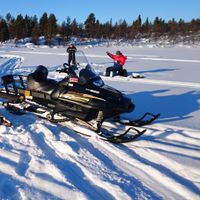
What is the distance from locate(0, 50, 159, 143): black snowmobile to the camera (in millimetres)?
5121

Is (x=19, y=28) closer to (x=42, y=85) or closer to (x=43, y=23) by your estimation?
(x=43, y=23)

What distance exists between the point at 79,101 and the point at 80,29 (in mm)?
51332

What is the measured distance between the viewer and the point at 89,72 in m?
5.46

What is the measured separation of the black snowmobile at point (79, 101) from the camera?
5121 mm

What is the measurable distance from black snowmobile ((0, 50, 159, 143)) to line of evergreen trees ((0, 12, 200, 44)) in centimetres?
4388

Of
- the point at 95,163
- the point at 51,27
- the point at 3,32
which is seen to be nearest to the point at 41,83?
the point at 95,163

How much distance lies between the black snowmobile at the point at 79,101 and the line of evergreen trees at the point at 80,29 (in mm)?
43878

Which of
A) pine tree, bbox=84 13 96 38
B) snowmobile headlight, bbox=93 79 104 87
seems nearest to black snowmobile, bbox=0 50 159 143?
snowmobile headlight, bbox=93 79 104 87

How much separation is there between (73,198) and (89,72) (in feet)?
9.08

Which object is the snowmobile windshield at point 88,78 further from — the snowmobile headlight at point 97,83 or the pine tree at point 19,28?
the pine tree at point 19,28

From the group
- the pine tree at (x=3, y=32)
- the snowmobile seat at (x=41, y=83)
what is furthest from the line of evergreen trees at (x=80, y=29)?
the snowmobile seat at (x=41, y=83)

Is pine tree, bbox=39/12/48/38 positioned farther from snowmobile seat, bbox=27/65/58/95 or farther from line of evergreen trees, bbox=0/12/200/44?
snowmobile seat, bbox=27/65/58/95

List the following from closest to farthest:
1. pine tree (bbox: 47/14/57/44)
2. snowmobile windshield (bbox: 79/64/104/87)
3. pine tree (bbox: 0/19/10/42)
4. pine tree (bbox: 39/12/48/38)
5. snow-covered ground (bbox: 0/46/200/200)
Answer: snow-covered ground (bbox: 0/46/200/200), snowmobile windshield (bbox: 79/64/104/87), pine tree (bbox: 47/14/57/44), pine tree (bbox: 0/19/10/42), pine tree (bbox: 39/12/48/38)

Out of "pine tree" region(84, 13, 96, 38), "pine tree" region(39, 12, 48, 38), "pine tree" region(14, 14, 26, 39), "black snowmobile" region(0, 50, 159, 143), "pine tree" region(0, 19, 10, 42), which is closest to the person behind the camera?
"black snowmobile" region(0, 50, 159, 143)
